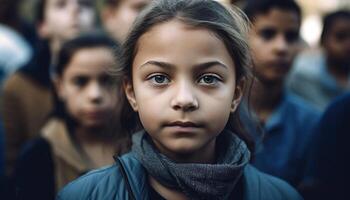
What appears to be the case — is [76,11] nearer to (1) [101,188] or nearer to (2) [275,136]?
(2) [275,136]

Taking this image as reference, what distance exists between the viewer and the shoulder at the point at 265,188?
8.71ft

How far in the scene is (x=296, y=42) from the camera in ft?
14.4

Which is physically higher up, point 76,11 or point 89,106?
point 76,11

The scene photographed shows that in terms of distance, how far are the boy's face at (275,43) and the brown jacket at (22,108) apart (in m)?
1.55

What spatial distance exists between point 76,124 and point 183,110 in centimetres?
177

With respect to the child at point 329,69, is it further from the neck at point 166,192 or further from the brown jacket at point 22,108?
the neck at point 166,192

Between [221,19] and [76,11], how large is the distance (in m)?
3.01

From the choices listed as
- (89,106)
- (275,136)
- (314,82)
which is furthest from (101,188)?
(314,82)

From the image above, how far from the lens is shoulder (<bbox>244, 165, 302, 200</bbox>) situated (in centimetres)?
266

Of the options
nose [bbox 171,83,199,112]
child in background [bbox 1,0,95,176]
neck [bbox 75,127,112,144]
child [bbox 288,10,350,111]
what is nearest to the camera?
nose [bbox 171,83,199,112]

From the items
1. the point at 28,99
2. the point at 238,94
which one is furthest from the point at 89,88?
the point at 238,94

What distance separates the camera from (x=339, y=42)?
601 cm

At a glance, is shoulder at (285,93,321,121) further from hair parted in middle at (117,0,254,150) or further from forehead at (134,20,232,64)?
forehead at (134,20,232,64)

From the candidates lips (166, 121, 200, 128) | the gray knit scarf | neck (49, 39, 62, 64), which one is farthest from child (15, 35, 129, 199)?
lips (166, 121, 200, 128)
